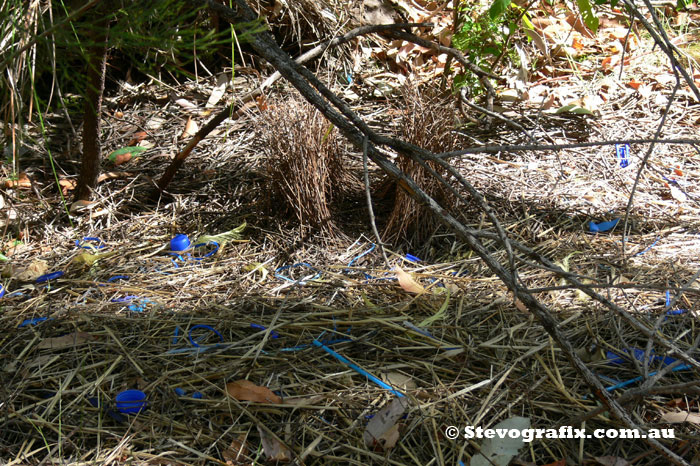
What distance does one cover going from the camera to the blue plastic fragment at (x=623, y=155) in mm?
2830

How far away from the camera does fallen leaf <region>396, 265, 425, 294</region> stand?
2.00m

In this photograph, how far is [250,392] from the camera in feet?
5.31

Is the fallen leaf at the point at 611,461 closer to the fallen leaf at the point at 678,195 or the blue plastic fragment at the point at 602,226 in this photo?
the blue plastic fragment at the point at 602,226

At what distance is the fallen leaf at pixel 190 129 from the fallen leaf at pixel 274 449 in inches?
70.4

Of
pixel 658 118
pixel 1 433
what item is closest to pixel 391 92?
pixel 658 118

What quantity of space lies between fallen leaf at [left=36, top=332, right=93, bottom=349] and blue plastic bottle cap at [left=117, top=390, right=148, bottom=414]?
12.0 inches

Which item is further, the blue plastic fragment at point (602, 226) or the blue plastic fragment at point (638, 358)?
the blue plastic fragment at point (602, 226)

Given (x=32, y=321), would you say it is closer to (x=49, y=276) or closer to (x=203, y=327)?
(x=49, y=276)

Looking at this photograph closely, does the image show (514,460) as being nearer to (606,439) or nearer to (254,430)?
(606,439)

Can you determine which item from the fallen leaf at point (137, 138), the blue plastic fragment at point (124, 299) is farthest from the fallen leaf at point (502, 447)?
the fallen leaf at point (137, 138)

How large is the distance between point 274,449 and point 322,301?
1.99ft

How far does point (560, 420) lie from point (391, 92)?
2081mm

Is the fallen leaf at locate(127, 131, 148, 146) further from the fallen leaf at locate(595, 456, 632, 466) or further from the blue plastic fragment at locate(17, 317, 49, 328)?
the fallen leaf at locate(595, 456, 632, 466)

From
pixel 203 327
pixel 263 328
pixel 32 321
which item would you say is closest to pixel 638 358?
pixel 263 328
